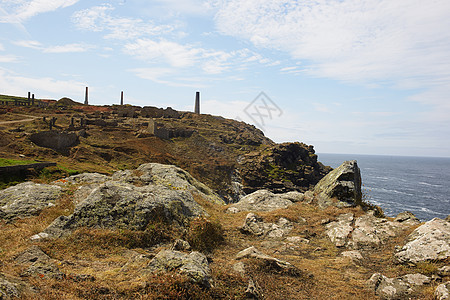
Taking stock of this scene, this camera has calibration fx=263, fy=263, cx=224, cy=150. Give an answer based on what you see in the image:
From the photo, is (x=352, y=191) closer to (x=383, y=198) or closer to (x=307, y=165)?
(x=307, y=165)

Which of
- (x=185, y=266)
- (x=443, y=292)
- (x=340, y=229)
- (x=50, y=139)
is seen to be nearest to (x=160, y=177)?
(x=340, y=229)

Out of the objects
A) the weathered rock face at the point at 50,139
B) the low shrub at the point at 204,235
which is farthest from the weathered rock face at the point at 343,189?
the weathered rock face at the point at 50,139

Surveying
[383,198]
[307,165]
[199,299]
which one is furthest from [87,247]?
[383,198]

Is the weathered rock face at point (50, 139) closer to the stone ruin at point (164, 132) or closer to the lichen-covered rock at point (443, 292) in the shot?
the stone ruin at point (164, 132)

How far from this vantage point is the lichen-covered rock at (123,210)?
8797 millimetres

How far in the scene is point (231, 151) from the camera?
70750 millimetres

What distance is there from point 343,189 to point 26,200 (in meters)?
14.6

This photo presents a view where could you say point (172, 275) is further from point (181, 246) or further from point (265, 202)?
point (265, 202)

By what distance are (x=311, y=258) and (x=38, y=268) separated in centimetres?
791

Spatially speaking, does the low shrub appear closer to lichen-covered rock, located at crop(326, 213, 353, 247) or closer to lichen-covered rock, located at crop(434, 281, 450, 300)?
lichen-covered rock, located at crop(326, 213, 353, 247)

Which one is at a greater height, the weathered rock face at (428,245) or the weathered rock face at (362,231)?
the weathered rock face at (428,245)

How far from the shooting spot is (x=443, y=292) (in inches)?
229

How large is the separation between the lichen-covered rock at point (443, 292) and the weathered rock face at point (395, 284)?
0.61 meters

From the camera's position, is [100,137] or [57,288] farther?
[100,137]
